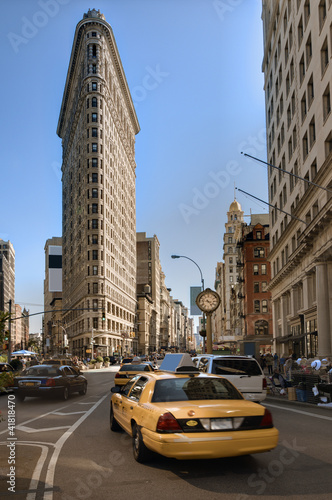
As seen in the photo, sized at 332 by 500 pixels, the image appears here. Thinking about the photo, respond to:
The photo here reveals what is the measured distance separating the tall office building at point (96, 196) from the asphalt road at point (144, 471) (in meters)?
73.9

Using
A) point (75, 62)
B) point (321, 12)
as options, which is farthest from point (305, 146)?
point (75, 62)

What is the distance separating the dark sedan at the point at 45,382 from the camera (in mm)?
19438

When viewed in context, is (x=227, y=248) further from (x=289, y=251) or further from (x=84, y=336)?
(x=289, y=251)

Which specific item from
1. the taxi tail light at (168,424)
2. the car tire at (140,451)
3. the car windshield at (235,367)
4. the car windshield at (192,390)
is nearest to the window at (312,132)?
the car windshield at (235,367)

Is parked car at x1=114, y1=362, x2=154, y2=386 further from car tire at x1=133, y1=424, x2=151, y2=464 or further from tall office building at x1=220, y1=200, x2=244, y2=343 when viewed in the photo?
tall office building at x1=220, y1=200, x2=244, y2=343

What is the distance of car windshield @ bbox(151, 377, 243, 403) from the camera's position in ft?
26.7

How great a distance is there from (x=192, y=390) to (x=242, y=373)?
8.72 m

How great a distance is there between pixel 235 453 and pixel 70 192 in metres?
113

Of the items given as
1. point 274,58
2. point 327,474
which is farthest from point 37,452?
point 274,58

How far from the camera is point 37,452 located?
30.2ft

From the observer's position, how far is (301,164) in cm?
3944

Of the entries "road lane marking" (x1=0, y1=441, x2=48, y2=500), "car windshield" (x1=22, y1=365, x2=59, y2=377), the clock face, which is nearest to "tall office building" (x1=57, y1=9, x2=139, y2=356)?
the clock face

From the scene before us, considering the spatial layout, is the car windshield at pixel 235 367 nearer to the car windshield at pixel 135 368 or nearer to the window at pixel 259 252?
the car windshield at pixel 135 368

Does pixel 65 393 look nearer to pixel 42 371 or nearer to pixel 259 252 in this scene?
pixel 42 371
